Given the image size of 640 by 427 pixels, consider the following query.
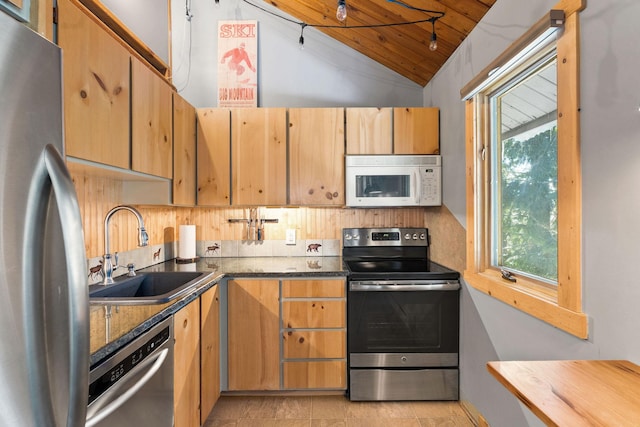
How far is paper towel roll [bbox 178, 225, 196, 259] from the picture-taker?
8.35 ft

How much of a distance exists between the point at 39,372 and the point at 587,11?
71.0 inches

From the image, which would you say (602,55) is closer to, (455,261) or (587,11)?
(587,11)

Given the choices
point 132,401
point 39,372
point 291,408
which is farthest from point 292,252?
point 39,372

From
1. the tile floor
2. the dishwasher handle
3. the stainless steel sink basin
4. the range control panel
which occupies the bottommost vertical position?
the tile floor

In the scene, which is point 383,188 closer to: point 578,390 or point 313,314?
point 313,314

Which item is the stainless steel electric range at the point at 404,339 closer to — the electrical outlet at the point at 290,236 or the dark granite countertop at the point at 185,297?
the dark granite countertop at the point at 185,297

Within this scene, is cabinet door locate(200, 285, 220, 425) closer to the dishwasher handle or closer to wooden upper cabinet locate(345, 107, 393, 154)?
the dishwasher handle

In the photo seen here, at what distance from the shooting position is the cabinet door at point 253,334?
2.17 metres

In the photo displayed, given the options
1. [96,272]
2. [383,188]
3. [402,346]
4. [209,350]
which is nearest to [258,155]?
[383,188]

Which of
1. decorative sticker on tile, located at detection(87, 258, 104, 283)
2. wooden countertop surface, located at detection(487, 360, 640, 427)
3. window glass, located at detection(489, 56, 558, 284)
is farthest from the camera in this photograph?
decorative sticker on tile, located at detection(87, 258, 104, 283)

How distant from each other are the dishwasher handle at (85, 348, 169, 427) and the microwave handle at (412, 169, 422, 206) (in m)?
1.89

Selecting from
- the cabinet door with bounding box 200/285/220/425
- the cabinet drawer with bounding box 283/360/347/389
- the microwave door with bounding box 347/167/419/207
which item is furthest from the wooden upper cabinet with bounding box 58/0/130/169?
the cabinet drawer with bounding box 283/360/347/389

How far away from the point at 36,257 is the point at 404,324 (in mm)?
2037

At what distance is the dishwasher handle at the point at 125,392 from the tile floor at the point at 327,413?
3.17ft
